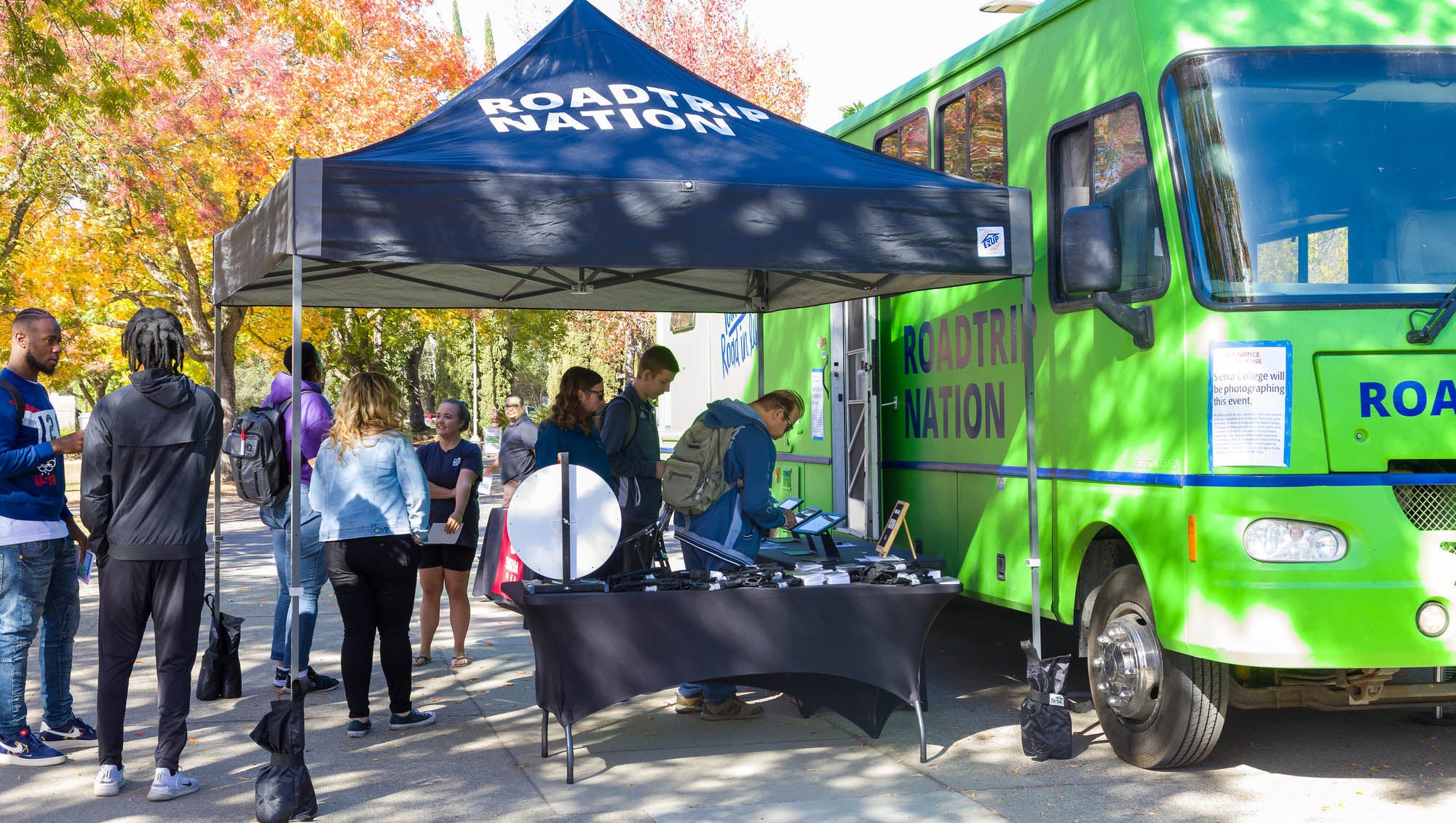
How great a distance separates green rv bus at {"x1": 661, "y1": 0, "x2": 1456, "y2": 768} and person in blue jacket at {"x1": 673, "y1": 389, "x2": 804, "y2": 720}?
4.07ft

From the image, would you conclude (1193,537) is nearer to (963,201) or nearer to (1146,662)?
(1146,662)

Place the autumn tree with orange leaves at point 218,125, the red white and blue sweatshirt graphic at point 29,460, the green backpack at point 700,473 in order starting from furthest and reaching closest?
the autumn tree with orange leaves at point 218,125
the green backpack at point 700,473
the red white and blue sweatshirt graphic at point 29,460

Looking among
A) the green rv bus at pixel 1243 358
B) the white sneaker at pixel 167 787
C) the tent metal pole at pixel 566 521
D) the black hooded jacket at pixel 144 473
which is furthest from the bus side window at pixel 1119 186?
the white sneaker at pixel 167 787

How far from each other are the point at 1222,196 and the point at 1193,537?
134 centimetres

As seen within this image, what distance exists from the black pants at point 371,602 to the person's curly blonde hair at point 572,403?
4.74ft

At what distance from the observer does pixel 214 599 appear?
7.21m

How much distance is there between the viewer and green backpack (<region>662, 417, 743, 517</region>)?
21.5 feet

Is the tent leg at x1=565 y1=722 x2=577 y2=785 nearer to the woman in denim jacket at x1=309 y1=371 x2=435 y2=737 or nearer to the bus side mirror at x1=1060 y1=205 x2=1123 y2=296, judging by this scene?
the woman in denim jacket at x1=309 y1=371 x2=435 y2=737

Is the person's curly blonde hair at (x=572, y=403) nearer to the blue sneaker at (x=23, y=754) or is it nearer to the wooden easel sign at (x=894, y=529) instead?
the wooden easel sign at (x=894, y=529)

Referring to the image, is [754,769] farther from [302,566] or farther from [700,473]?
[302,566]

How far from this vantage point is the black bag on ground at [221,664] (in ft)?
23.5

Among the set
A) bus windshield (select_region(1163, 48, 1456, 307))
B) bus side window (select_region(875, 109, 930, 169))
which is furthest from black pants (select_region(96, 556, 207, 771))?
bus side window (select_region(875, 109, 930, 169))

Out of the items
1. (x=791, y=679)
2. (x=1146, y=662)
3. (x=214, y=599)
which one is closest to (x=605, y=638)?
(x=791, y=679)

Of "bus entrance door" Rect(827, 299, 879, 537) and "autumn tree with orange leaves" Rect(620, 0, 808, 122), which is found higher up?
"autumn tree with orange leaves" Rect(620, 0, 808, 122)
